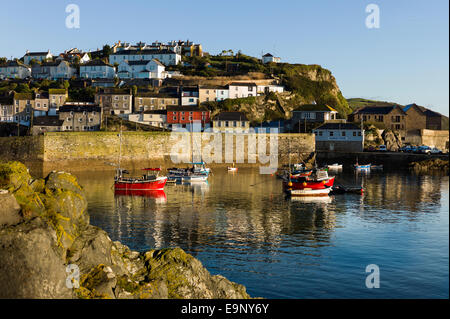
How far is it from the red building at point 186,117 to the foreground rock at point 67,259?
6762cm

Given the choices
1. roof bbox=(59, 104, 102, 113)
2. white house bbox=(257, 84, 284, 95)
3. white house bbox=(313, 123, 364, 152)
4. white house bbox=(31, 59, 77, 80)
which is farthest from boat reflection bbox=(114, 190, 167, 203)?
white house bbox=(31, 59, 77, 80)

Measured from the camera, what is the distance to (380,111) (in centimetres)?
9462

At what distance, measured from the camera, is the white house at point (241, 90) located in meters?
95.3

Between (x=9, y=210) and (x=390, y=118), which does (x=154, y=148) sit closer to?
(x=390, y=118)

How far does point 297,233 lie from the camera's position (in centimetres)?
2862

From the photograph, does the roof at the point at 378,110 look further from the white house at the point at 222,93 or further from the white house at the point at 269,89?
the white house at the point at 222,93

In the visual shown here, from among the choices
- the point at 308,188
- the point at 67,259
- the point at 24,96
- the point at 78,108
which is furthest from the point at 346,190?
the point at 24,96

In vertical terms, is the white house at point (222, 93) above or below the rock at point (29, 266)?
above

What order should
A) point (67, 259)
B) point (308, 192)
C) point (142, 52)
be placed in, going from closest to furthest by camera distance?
point (67, 259), point (308, 192), point (142, 52)

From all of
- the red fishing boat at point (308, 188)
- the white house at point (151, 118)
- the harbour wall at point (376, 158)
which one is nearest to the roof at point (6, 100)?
the white house at point (151, 118)

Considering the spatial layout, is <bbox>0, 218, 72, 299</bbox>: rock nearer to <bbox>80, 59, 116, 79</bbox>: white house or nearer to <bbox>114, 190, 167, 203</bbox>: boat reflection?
<bbox>114, 190, 167, 203</bbox>: boat reflection

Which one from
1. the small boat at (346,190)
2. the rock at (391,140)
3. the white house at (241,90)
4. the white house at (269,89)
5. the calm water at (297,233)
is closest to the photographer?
the calm water at (297,233)

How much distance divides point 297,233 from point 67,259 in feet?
62.5

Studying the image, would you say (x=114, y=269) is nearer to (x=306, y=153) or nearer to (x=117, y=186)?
(x=117, y=186)
